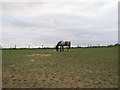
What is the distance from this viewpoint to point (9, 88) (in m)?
4.82

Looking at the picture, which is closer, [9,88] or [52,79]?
[9,88]

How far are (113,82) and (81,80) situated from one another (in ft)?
5.05

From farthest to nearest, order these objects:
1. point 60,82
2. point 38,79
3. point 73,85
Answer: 1. point 38,79
2. point 60,82
3. point 73,85

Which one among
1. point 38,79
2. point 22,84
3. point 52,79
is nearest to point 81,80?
point 52,79

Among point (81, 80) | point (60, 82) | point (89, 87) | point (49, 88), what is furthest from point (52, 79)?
point (89, 87)

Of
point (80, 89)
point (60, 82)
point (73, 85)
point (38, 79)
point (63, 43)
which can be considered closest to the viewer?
point (80, 89)

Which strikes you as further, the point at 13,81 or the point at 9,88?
the point at 13,81

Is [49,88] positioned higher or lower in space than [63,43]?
lower

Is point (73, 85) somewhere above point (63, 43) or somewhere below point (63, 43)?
below

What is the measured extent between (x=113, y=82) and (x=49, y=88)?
3.15 meters

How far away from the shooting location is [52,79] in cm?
589

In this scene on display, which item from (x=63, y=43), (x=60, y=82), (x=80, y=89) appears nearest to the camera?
(x=80, y=89)

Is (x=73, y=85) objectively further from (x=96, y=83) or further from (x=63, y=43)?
(x=63, y=43)

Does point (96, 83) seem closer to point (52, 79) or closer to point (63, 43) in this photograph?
point (52, 79)
